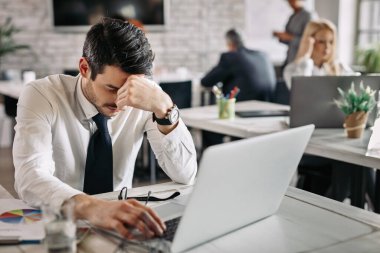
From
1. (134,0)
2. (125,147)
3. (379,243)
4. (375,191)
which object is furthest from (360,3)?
(379,243)

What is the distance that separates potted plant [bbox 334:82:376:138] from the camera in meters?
2.24

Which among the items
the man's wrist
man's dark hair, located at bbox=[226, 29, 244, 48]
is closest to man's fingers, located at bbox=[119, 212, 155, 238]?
the man's wrist

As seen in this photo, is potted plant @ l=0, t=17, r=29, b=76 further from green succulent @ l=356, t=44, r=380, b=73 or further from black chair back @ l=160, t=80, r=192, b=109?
green succulent @ l=356, t=44, r=380, b=73

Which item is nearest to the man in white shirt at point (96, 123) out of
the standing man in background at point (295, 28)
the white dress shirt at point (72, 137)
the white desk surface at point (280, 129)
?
the white dress shirt at point (72, 137)

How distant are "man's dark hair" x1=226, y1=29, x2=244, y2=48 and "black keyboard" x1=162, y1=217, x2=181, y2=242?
3399mm

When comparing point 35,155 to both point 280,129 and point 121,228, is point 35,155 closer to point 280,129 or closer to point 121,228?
point 121,228

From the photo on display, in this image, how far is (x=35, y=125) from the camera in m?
1.54

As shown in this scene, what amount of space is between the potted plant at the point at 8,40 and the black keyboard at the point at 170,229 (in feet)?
14.9

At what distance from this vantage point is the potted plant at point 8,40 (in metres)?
5.32

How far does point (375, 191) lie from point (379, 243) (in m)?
1.35

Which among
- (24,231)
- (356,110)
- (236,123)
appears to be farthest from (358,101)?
(24,231)

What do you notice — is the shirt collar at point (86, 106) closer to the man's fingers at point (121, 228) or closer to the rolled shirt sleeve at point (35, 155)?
the rolled shirt sleeve at point (35, 155)

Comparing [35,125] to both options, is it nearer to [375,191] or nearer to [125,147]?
[125,147]

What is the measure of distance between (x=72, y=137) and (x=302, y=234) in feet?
2.68
